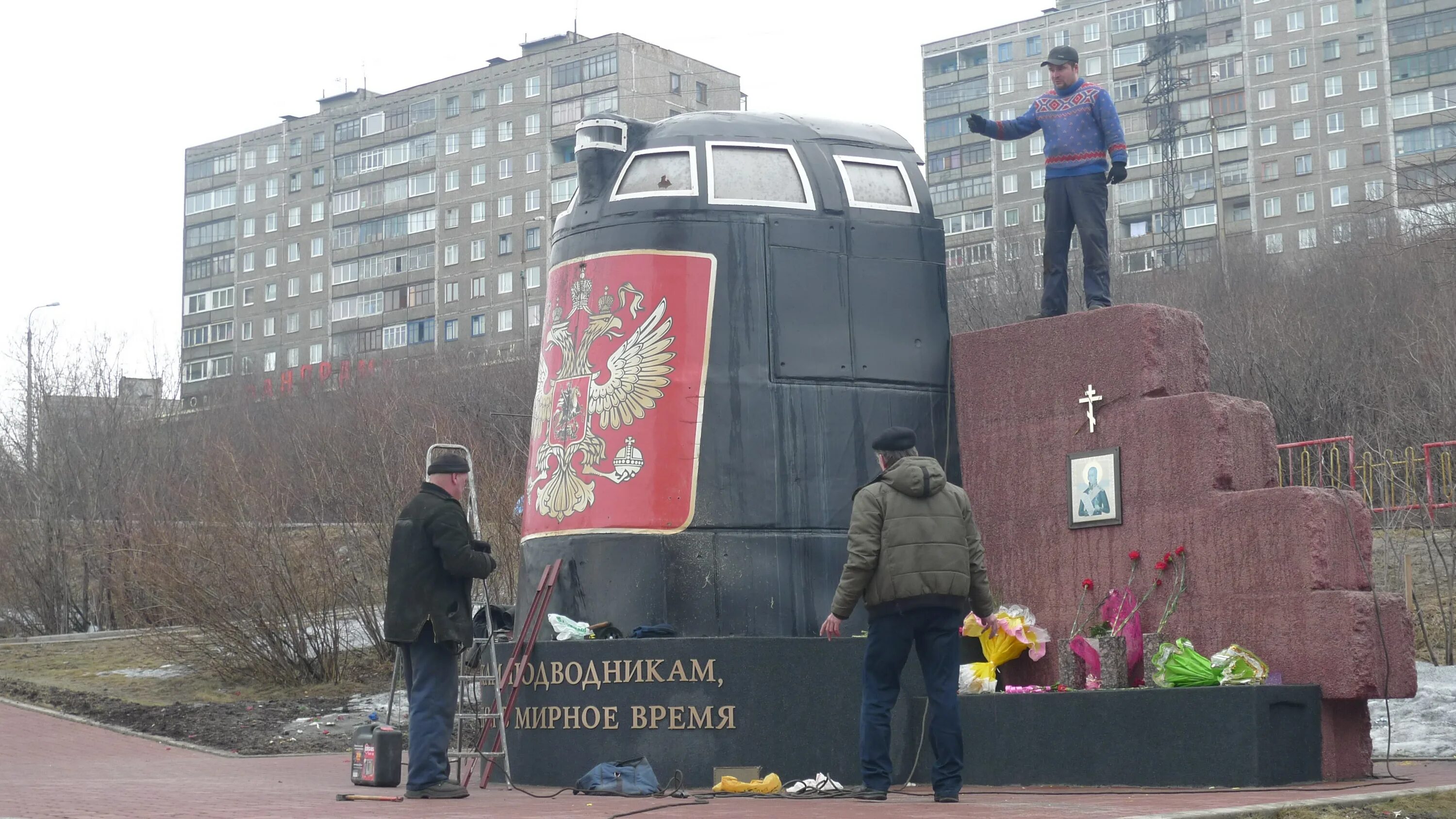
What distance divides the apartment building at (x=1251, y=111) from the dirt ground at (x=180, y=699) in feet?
148

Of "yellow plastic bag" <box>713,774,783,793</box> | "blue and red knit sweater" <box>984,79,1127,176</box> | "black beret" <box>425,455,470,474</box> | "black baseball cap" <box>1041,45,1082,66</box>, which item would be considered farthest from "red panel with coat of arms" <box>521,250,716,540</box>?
"black baseball cap" <box>1041,45,1082,66</box>

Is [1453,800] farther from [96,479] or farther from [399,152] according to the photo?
[399,152]

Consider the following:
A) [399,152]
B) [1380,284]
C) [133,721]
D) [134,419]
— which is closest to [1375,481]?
[133,721]

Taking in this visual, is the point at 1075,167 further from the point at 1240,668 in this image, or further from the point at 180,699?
the point at 180,699

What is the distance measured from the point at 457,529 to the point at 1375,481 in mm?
16390

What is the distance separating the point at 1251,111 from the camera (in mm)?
73750

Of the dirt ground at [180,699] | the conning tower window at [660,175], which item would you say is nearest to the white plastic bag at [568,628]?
the conning tower window at [660,175]

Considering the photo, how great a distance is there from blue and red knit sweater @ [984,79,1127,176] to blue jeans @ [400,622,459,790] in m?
5.96

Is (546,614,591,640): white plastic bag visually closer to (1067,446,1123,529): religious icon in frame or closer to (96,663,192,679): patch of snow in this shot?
(1067,446,1123,529): religious icon in frame

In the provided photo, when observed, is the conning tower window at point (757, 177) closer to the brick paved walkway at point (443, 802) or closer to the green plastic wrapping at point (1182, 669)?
the green plastic wrapping at point (1182, 669)

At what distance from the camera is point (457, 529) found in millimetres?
9820

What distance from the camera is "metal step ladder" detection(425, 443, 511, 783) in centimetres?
1070

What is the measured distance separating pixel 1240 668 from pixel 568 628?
451 cm

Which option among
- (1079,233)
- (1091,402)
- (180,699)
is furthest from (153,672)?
(1091,402)
